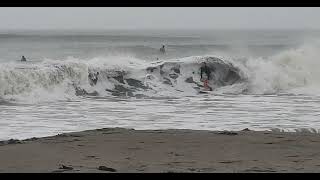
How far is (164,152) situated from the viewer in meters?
5.31

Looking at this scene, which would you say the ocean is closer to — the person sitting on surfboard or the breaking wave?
the breaking wave

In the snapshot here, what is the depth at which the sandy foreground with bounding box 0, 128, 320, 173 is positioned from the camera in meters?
4.25

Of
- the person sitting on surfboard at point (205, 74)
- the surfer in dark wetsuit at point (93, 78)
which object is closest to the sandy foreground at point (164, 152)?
the surfer in dark wetsuit at point (93, 78)

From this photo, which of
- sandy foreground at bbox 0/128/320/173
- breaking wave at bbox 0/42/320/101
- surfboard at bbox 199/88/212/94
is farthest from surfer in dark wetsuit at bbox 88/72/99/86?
sandy foreground at bbox 0/128/320/173

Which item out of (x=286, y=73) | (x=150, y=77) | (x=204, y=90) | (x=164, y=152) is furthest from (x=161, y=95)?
(x=164, y=152)

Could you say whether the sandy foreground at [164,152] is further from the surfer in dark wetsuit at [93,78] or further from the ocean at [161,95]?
the surfer in dark wetsuit at [93,78]

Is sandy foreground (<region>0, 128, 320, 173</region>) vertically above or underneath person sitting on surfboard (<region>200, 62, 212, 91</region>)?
underneath

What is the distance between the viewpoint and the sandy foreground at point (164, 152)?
4.25 m

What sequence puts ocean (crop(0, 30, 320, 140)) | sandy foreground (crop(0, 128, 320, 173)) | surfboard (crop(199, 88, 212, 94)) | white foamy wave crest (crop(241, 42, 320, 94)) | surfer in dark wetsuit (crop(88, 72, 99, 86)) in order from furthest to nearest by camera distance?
Result: 1. white foamy wave crest (crop(241, 42, 320, 94))
2. surfer in dark wetsuit (crop(88, 72, 99, 86))
3. surfboard (crop(199, 88, 212, 94))
4. ocean (crop(0, 30, 320, 140))
5. sandy foreground (crop(0, 128, 320, 173))

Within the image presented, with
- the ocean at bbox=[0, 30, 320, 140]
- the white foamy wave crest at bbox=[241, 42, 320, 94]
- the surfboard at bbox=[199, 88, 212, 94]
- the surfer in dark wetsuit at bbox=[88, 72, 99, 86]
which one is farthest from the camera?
the white foamy wave crest at bbox=[241, 42, 320, 94]

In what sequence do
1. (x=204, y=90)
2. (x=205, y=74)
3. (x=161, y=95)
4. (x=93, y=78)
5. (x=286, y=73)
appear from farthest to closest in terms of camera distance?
(x=286, y=73) → (x=205, y=74) → (x=93, y=78) → (x=204, y=90) → (x=161, y=95)

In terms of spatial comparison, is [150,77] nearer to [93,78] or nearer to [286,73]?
[93,78]

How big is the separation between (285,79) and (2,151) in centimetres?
1381
